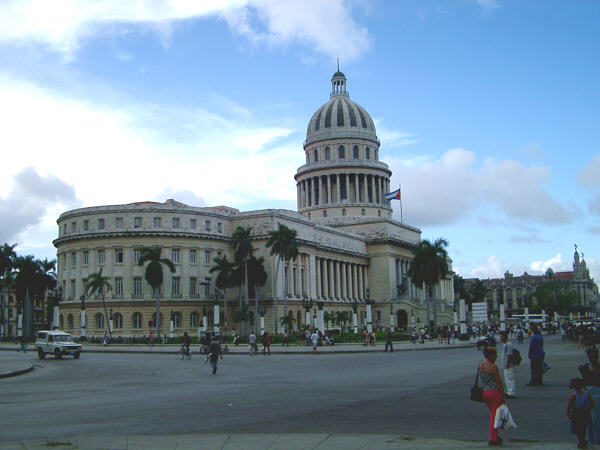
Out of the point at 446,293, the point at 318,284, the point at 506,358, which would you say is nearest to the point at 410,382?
the point at 506,358

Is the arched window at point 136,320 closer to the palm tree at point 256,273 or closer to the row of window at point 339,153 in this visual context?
the palm tree at point 256,273

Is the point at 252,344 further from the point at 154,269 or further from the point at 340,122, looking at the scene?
the point at 340,122

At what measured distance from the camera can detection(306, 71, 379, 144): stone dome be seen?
401 feet

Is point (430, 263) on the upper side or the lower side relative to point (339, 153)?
lower

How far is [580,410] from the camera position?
414 inches

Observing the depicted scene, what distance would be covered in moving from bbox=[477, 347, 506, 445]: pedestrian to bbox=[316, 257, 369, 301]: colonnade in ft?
277

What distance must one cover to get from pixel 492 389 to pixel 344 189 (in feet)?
365

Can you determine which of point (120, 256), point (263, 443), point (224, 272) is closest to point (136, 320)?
point (120, 256)

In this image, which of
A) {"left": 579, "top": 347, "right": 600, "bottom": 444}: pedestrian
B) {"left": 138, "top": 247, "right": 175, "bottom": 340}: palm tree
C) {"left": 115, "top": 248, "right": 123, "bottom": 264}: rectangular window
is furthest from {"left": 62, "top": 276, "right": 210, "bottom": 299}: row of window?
{"left": 579, "top": 347, "right": 600, "bottom": 444}: pedestrian

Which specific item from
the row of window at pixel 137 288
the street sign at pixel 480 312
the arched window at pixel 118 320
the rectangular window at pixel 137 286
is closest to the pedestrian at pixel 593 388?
the street sign at pixel 480 312

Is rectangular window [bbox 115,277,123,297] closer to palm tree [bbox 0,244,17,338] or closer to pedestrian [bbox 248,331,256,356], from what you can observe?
palm tree [bbox 0,244,17,338]

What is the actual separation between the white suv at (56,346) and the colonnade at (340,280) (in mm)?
54147

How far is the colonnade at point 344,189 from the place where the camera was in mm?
120500

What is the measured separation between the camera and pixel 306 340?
192 feet
